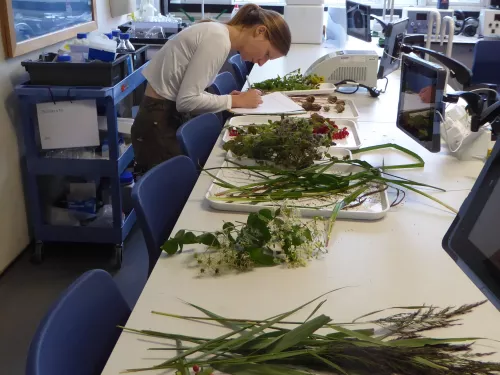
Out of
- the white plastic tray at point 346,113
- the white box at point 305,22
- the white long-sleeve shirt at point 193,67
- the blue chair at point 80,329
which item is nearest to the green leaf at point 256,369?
the blue chair at point 80,329

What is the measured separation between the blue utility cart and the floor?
85 millimetres

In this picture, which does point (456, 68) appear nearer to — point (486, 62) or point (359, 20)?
point (359, 20)

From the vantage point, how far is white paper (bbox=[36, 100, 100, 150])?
101 inches

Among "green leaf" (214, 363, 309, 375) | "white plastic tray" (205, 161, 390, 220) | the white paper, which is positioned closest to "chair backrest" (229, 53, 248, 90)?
the white paper

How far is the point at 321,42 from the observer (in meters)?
4.57

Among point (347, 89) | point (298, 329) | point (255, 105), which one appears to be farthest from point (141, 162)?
point (298, 329)

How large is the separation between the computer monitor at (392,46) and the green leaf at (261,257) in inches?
80.4

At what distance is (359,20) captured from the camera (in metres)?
3.85

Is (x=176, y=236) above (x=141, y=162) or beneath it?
above

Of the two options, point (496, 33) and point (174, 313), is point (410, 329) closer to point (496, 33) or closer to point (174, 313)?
point (174, 313)

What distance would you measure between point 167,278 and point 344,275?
1.27 feet

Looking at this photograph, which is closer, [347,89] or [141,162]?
[141,162]

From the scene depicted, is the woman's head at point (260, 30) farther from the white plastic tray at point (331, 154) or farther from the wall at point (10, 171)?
the wall at point (10, 171)

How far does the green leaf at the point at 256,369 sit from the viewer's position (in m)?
0.88
